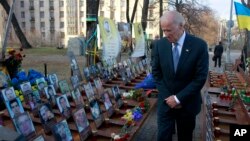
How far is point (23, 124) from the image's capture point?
Result: 3217 mm

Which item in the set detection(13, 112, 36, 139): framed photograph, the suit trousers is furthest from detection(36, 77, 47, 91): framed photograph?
the suit trousers

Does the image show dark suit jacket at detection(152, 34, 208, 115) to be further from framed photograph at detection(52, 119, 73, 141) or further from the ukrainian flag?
the ukrainian flag

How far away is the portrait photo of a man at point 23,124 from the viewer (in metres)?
3.13

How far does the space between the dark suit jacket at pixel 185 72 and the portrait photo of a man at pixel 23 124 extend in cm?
135

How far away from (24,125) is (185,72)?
1669mm

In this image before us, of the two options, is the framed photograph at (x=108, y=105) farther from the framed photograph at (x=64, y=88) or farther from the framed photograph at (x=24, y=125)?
the framed photograph at (x=24, y=125)

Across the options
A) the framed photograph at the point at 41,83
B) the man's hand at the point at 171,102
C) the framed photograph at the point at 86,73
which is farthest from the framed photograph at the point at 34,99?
the framed photograph at the point at 86,73

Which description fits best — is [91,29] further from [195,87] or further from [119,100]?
[195,87]

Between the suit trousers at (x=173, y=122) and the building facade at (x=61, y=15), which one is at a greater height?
the building facade at (x=61, y=15)

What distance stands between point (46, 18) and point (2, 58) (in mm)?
68714

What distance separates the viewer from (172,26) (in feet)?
9.34

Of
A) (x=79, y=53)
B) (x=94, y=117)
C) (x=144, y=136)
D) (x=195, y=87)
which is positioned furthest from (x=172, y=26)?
(x=79, y=53)

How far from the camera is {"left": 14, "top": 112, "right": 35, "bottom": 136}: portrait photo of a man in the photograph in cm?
313

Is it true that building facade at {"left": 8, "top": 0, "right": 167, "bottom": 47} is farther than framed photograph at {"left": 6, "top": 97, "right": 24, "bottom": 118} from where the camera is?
Yes
